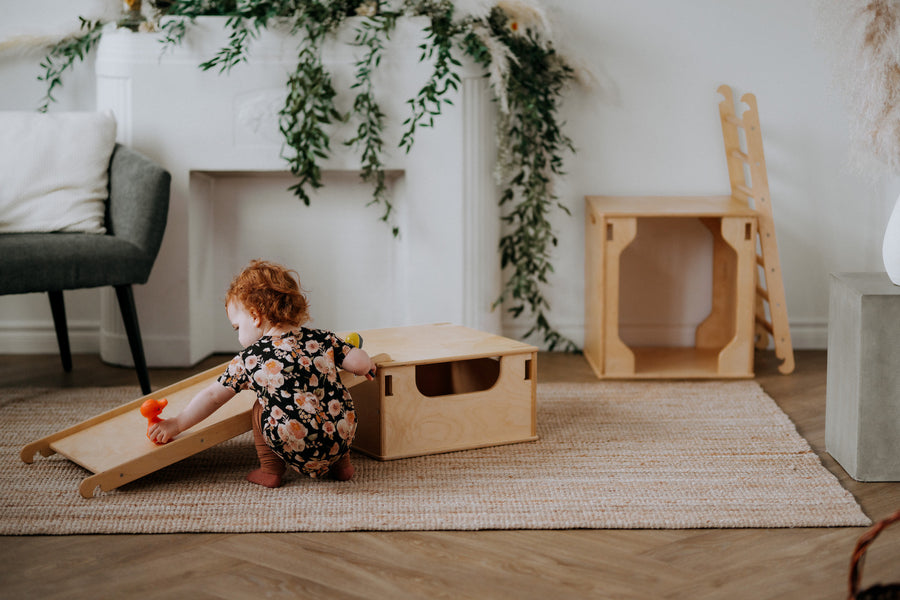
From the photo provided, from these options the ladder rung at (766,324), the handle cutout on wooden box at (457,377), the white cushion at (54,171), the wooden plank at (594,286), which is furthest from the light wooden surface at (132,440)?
the ladder rung at (766,324)

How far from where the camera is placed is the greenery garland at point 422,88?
3041 millimetres

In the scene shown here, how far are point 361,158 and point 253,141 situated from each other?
351 mm

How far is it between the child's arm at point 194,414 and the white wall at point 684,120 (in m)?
1.43

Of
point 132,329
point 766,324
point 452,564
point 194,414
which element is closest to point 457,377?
point 194,414

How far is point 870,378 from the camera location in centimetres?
207

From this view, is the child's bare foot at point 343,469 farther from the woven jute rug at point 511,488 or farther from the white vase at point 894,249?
the white vase at point 894,249

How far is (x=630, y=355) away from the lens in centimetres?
305

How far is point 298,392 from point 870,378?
120cm

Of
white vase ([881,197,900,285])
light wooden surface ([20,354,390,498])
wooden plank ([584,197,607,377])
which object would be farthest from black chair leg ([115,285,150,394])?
white vase ([881,197,900,285])

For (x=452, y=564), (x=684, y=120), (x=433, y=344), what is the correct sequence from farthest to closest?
1. (x=684, y=120)
2. (x=433, y=344)
3. (x=452, y=564)

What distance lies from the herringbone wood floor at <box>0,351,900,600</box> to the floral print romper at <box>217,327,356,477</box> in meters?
0.23

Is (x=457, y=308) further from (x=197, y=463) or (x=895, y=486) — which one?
(x=895, y=486)

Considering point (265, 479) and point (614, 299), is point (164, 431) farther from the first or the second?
point (614, 299)

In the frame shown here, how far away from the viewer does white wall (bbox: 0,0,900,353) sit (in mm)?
3354
